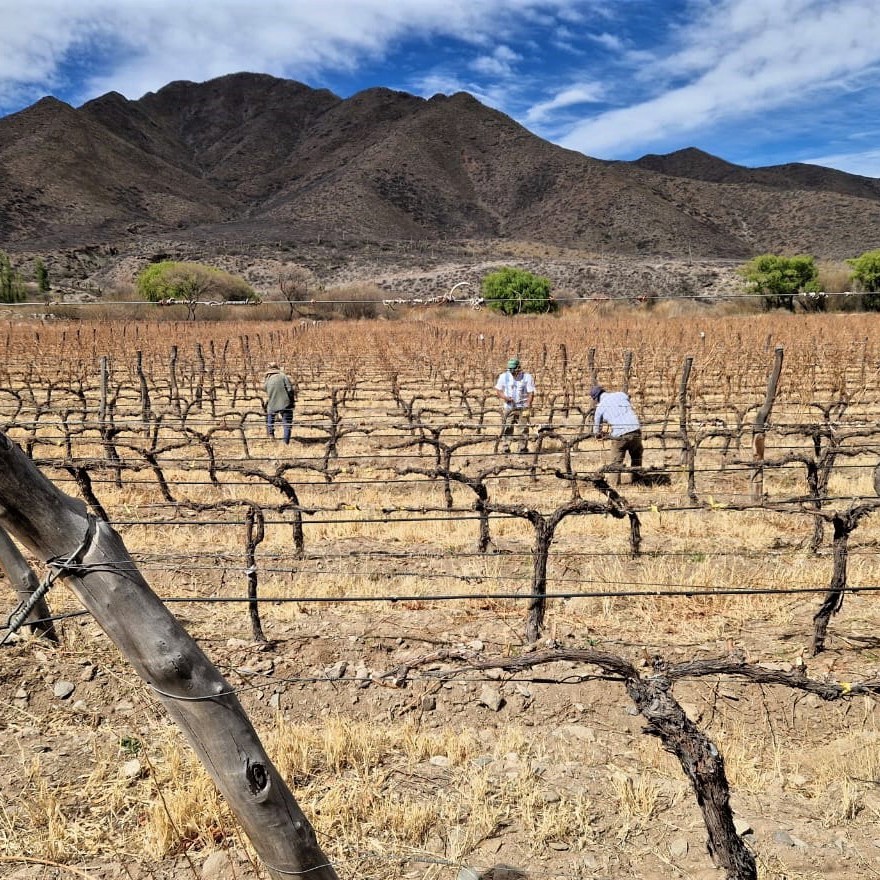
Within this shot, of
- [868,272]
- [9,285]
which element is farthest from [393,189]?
[868,272]

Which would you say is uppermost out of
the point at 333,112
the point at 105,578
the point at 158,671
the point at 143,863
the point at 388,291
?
the point at 333,112

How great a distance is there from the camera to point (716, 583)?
5793mm

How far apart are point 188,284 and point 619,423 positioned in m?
37.1

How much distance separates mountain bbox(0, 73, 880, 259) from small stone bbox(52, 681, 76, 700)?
59.5 m

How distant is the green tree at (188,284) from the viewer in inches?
1567

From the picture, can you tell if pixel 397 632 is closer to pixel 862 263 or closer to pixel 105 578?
pixel 105 578

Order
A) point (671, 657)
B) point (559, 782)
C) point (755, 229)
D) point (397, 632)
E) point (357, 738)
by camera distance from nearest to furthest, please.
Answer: point (559, 782), point (357, 738), point (671, 657), point (397, 632), point (755, 229)

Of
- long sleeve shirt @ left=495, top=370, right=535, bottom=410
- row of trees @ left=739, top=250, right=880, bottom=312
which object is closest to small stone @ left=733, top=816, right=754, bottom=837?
long sleeve shirt @ left=495, top=370, right=535, bottom=410

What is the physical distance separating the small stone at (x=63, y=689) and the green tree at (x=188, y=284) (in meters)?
36.8

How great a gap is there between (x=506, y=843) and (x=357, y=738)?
963mm

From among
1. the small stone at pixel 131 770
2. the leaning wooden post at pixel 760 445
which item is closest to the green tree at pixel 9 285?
the leaning wooden post at pixel 760 445

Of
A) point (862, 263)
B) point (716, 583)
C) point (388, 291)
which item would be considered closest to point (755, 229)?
point (862, 263)

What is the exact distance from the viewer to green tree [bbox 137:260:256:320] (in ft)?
131

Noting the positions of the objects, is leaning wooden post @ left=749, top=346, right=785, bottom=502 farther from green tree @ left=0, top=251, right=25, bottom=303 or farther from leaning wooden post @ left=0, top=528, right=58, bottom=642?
green tree @ left=0, top=251, right=25, bottom=303
